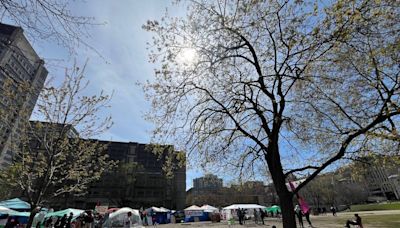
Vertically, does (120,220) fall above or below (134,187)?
below

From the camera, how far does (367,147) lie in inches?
354

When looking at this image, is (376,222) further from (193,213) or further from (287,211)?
(193,213)

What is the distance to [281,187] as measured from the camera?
326 inches

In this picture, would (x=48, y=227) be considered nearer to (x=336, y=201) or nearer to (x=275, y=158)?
(x=275, y=158)

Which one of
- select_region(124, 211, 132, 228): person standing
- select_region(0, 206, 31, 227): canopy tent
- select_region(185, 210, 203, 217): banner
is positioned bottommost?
select_region(124, 211, 132, 228): person standing

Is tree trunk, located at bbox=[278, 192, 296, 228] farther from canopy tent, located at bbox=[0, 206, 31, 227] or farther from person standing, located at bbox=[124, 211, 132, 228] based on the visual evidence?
canopy tent, located at bbox=[0, 206, 31, 227]

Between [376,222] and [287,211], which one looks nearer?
[287,211]

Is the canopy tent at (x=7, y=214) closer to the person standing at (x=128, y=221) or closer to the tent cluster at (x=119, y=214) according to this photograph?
the tent cluster at (x=119, y=214)

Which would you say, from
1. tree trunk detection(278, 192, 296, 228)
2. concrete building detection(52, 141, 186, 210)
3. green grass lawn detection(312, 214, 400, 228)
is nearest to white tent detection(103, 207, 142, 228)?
tree trunk detection(278, 192, 296, 228)

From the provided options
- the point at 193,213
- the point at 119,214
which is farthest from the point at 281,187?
the point at 193,213

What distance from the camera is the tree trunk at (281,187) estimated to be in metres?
Answer: 7.86

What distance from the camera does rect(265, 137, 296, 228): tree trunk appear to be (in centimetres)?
786

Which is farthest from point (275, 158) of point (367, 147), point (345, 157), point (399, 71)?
point (399, 71)

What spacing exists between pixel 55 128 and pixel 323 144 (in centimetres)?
1203
